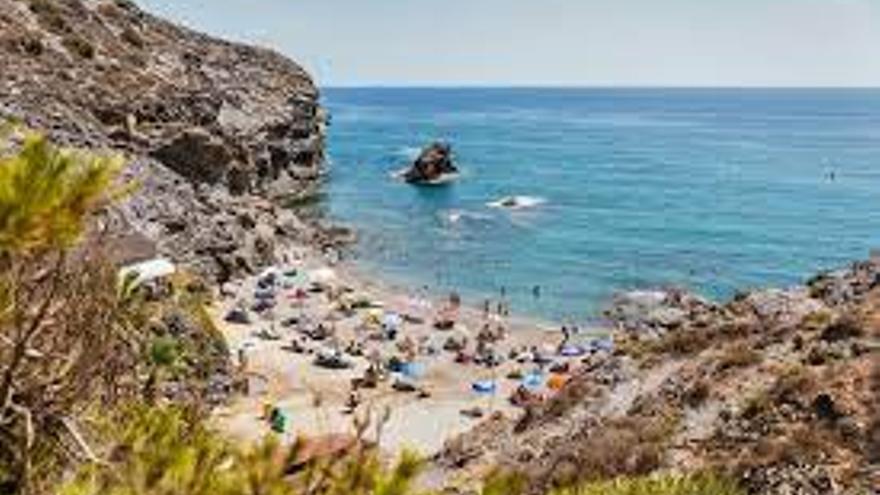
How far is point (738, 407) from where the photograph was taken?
2284 centimetres

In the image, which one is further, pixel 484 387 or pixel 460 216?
pixel 460 216

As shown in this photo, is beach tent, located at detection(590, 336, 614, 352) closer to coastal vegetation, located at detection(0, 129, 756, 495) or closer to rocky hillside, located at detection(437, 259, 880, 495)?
rocky hillside, located at detection(437, 259, 880, 495)

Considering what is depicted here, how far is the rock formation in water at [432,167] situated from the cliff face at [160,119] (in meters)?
12.2

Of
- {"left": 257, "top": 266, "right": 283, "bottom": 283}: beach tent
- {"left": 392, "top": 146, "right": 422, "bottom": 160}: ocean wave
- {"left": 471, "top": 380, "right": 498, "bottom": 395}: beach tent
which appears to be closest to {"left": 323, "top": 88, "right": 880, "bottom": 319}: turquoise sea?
{"left": 392, "top": 146, "right": 422, "bottom": 160}: ocean wave

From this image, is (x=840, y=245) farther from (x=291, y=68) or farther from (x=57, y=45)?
(x=291, y=68)

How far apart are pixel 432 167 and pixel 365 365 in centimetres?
6058

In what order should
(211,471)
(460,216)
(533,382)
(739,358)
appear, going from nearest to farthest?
(211,471)
(739,358)
(533,382)
(460,216)

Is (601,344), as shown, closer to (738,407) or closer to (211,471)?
(738,407)

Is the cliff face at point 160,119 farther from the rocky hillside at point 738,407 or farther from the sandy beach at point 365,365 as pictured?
the rocky hillside at point 738,407

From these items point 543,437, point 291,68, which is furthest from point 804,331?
point 291,68

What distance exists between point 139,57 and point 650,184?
4847cm

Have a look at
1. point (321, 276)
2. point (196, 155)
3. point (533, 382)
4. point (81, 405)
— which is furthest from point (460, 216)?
point (81, 405)

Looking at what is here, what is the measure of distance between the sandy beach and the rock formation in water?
42110 millimetres

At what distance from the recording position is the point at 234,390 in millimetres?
35875
